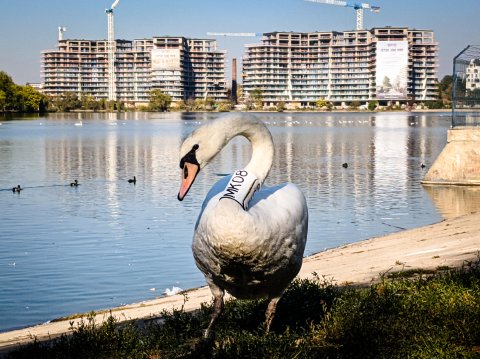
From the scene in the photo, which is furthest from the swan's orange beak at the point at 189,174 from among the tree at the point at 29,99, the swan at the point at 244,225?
the tree at the point at 29,99

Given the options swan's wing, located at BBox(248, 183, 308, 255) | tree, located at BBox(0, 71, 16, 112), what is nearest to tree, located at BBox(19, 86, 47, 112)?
tree, located at BBox(0, 71, 16, 112)

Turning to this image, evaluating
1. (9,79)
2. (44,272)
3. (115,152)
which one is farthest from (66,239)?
(9,79)

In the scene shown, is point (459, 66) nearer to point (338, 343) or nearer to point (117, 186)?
point (117, 186)

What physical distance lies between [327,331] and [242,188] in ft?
5.06

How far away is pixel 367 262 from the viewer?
12203 mm

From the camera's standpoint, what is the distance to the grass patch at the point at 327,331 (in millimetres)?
5977

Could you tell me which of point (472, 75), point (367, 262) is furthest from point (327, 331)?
point (472, 75)

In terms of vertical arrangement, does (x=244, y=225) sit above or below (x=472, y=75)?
below

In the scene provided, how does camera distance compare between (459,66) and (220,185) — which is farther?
(459,66)

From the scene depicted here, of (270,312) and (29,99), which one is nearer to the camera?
(270,312)

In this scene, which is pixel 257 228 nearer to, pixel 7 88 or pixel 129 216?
pixel 129 216

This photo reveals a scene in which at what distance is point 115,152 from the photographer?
56062mm

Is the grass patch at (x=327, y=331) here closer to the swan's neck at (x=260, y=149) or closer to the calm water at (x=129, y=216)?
the swan's neck at (x=260, y=149)

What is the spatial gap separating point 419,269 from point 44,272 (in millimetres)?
8797
